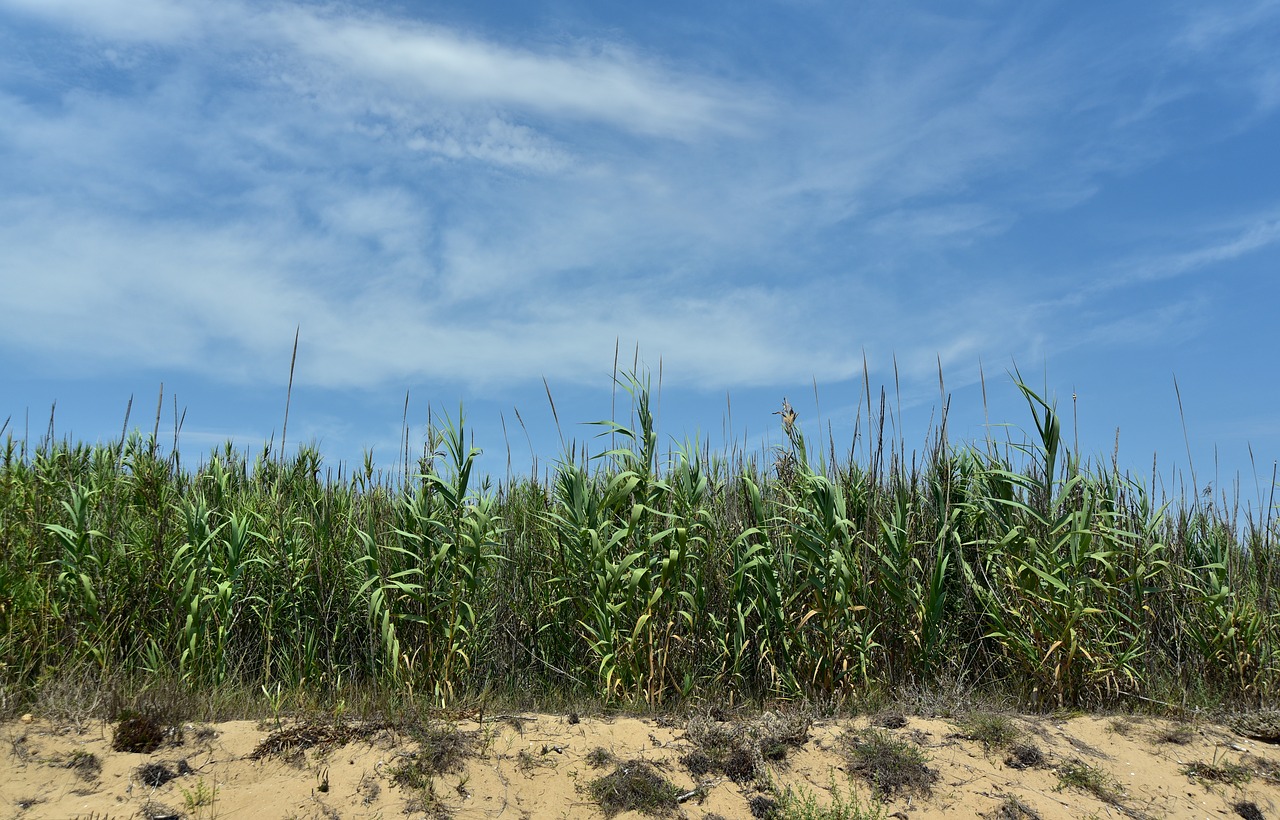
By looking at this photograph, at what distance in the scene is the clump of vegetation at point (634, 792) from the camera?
15.4 feet

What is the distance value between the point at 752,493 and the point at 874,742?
6.38 ft

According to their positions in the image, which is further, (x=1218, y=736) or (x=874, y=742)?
(x=1218, y=736)

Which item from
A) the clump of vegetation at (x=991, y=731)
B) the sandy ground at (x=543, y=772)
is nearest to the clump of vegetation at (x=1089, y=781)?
the sandy ground at (x=543, y=772)

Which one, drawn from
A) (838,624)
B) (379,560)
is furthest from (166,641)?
(838,624)

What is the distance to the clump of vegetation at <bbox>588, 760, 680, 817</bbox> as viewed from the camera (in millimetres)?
4680

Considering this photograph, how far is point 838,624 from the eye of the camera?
19.9ft

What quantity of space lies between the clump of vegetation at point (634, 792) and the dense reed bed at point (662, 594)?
0.83m

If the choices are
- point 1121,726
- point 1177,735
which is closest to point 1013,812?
point 1121,726

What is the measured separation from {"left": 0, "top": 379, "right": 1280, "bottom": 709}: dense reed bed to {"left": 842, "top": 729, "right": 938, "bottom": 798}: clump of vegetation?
29.4 inches

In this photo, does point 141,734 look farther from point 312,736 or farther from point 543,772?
point 543,772

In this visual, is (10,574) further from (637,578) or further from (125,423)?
(637,578)

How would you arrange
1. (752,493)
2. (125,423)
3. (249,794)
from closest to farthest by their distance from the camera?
(249,794)
(752,493)
(125,423)

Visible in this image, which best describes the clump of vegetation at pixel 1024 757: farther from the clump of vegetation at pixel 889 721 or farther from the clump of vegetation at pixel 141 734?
the clump of vegetation at pixel 141 734

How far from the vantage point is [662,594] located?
18.7 ft
